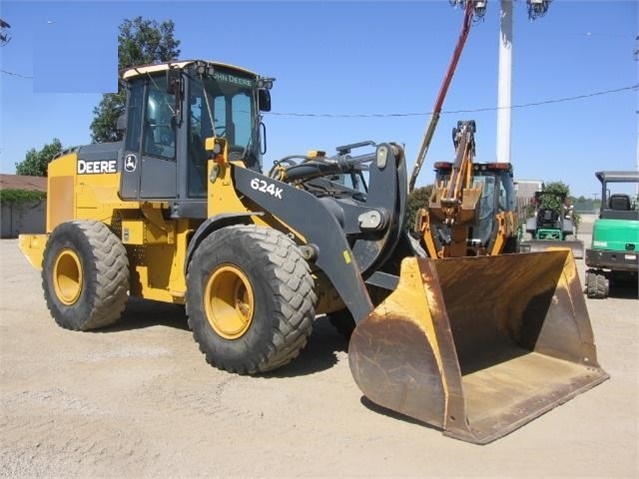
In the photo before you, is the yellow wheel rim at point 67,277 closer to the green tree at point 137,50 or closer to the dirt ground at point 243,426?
the dirt ground at point 243,426

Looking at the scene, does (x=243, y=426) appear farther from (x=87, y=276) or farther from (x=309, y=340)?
(x=87, y=276)

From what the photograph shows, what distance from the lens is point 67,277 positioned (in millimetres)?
7457

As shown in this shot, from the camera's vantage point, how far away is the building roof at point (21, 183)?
2839 centimetres

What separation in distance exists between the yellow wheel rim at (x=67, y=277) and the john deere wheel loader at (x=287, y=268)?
0.7 inches

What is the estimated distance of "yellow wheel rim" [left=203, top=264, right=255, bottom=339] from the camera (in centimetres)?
545

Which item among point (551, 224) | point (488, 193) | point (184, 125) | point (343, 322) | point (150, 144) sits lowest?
point (343, 322)

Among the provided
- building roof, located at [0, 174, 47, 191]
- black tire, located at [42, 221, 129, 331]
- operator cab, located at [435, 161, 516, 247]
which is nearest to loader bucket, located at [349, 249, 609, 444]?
black tire, located at [42, 221, 129, 331]

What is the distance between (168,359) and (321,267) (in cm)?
180

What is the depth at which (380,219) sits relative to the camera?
17.8 ft

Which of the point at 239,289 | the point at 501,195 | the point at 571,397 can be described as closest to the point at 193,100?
the point at 239,289

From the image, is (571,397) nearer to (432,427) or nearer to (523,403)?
(523,403)

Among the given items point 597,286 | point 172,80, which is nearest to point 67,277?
point 172,80

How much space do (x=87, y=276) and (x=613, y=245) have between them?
8178mm

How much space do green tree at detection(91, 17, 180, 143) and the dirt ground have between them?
1582 centimetres
